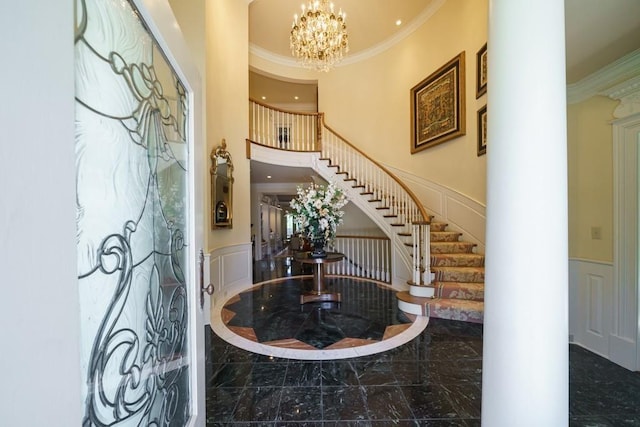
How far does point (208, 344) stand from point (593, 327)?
12.3ft

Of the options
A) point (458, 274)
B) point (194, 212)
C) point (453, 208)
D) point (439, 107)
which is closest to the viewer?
point (194, 212)

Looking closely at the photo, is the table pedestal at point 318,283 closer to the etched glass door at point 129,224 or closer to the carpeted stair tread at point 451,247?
the carpeted stair tread at point 451,247

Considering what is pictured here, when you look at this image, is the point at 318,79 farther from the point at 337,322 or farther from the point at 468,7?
the point at 337,322

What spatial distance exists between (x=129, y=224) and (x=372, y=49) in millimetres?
7072

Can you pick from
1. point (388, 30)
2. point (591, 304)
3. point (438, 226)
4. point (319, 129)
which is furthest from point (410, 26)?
point (591, 304)

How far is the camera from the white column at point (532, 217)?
2.86ft

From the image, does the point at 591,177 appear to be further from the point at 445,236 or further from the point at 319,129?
the point at 319,129

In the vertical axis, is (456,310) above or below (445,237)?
below

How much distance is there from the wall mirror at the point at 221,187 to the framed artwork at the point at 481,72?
162 inches

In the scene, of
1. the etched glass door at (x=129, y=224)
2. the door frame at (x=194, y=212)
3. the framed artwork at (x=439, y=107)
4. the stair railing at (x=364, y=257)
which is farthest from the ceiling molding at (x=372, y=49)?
the etched glass door at (x=129, y=224)

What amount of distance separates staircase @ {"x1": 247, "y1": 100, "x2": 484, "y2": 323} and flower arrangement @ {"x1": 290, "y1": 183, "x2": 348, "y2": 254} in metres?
1.20

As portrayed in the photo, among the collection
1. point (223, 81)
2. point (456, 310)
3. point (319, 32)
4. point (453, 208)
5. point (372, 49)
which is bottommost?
point (456, 310)

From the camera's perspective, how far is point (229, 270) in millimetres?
4055

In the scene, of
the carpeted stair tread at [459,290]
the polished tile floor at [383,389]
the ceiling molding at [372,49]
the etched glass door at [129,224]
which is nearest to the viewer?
the etched glass door at [129,224]
